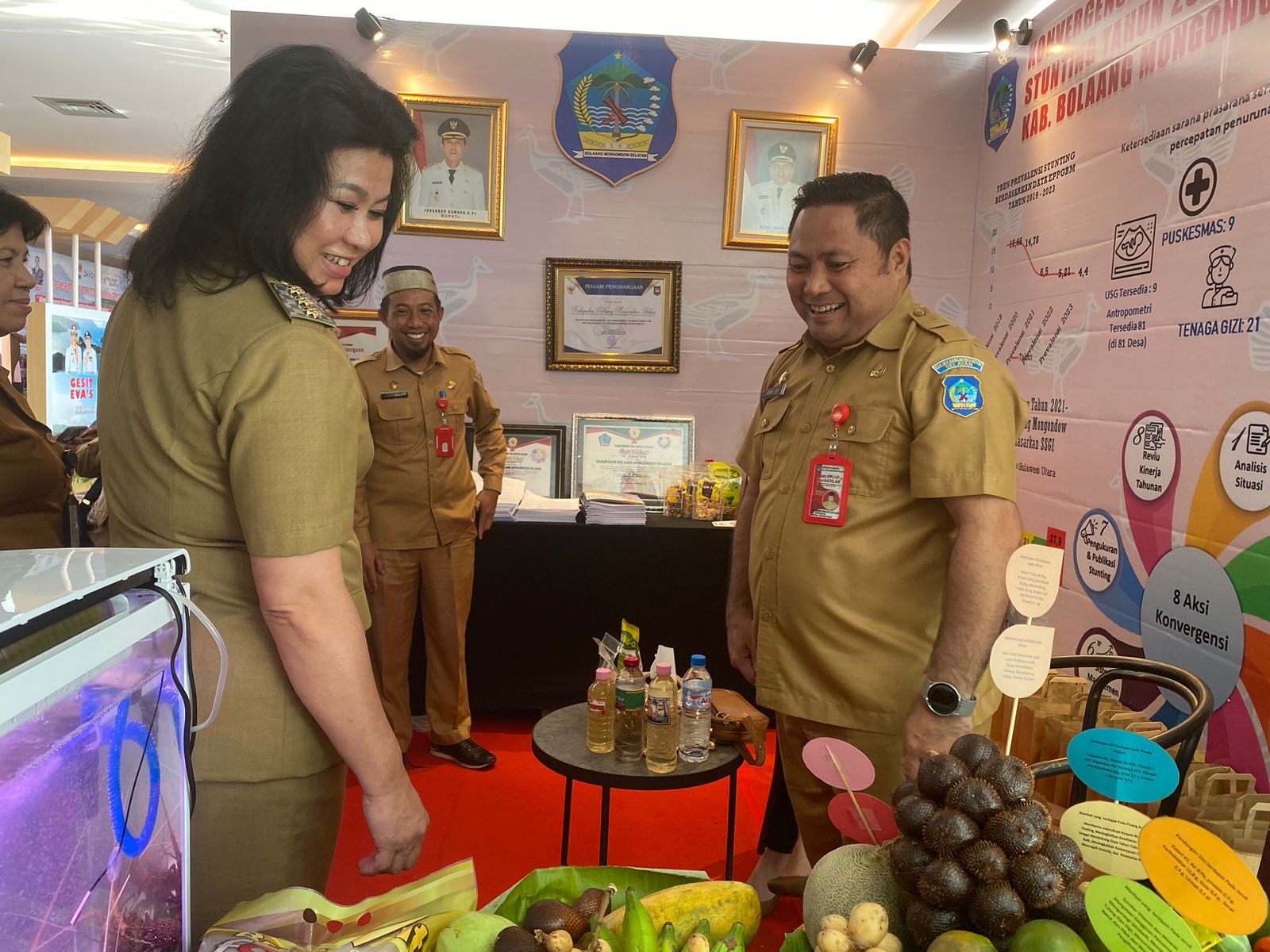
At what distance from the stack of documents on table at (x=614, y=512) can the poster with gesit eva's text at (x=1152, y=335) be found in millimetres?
1558

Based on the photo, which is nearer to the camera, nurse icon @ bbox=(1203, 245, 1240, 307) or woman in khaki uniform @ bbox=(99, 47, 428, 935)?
woman in khaki uniform @ bbox=(99, 47, 428, 935)

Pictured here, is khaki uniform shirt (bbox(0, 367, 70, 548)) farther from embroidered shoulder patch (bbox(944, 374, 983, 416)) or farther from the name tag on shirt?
embroidered shoulder patch (bbox(944, 374, 983, 416))

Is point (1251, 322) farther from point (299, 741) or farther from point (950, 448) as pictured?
point (299, 741)

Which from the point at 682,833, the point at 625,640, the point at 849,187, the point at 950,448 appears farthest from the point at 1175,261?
the point at 682,833

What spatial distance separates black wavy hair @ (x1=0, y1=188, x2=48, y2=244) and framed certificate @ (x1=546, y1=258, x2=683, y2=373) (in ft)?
6.63

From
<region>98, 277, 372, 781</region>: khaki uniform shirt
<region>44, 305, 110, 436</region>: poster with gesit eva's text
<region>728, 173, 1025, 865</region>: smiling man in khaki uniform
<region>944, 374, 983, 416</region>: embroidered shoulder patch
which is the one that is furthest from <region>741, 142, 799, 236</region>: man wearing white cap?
<region>44, 305, 110, 436</region>: poster with gesit eva's text

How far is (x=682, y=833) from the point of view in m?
2.86

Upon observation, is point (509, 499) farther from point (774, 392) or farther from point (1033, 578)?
point (1033, 578)

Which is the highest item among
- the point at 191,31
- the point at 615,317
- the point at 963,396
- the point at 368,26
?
the point at 191,31

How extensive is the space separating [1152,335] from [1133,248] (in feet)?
1.09

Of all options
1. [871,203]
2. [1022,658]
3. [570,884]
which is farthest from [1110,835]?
[871,203]

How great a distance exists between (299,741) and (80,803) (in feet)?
1.60

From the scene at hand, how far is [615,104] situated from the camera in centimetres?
393

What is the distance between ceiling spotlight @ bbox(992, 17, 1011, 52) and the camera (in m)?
3.58
